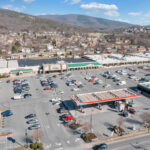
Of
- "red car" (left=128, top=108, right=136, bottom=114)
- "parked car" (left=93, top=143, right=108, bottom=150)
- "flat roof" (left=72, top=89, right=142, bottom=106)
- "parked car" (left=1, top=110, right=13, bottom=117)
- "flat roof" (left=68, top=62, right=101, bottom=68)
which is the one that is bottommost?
"parked car" (left=93, top=143, right=108, bottom=150)

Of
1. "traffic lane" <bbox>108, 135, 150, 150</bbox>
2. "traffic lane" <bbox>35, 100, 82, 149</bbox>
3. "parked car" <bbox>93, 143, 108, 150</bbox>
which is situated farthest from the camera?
"traffic lane" <bbox>35, 100, 82, 149</bbox>

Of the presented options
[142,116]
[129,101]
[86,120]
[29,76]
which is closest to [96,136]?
[86,120]

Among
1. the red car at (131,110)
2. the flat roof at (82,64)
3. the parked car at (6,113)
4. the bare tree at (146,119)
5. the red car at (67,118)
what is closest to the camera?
the bare tree at (146,119)

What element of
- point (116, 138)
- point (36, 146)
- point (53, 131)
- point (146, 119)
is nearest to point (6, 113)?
point (53, 131)

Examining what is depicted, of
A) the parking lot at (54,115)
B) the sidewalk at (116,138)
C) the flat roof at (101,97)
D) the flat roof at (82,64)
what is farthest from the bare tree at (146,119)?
the flat roof at (82,64)

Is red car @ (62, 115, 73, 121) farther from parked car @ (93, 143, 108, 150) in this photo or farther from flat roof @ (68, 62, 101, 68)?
flat roof @ (68, 62, 101, 68)

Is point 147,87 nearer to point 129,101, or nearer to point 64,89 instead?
point 129,101

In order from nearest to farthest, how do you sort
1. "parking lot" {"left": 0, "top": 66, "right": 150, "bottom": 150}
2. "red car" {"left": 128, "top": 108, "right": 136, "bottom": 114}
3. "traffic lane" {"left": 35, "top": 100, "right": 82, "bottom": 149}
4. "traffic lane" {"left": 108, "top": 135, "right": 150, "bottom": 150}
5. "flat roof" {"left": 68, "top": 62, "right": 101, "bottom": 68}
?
"traffic lane" {"left": 108, "top": 135, "right": 150, "bottom": 150} → "traffic lane" {"left": 35, "top": 100, "right": 82, "bottom": 149} → "parking lot" {"left": 0, "top": 66, "right": 150, "bottom": 150} → "red car" {"left": 128, "top": 108, "right": 136, "bottom": 114} → "flat roof" {"left": 68, "top": 62, "right": 101, "bottom": 68}

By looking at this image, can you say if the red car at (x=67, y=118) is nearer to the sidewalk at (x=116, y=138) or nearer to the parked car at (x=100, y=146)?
the sidewalk at (x=116, y=138)

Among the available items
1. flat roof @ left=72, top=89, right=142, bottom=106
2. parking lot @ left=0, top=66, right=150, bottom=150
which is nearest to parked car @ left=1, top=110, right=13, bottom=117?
parking lot @ left=0, top=66, right=150, bottom=150

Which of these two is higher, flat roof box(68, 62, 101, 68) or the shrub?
flat roof box(68, 62, 101, 68)

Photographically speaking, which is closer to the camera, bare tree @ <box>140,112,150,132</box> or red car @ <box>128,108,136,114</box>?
bare tree @ <box>140,112,150,132</box>
